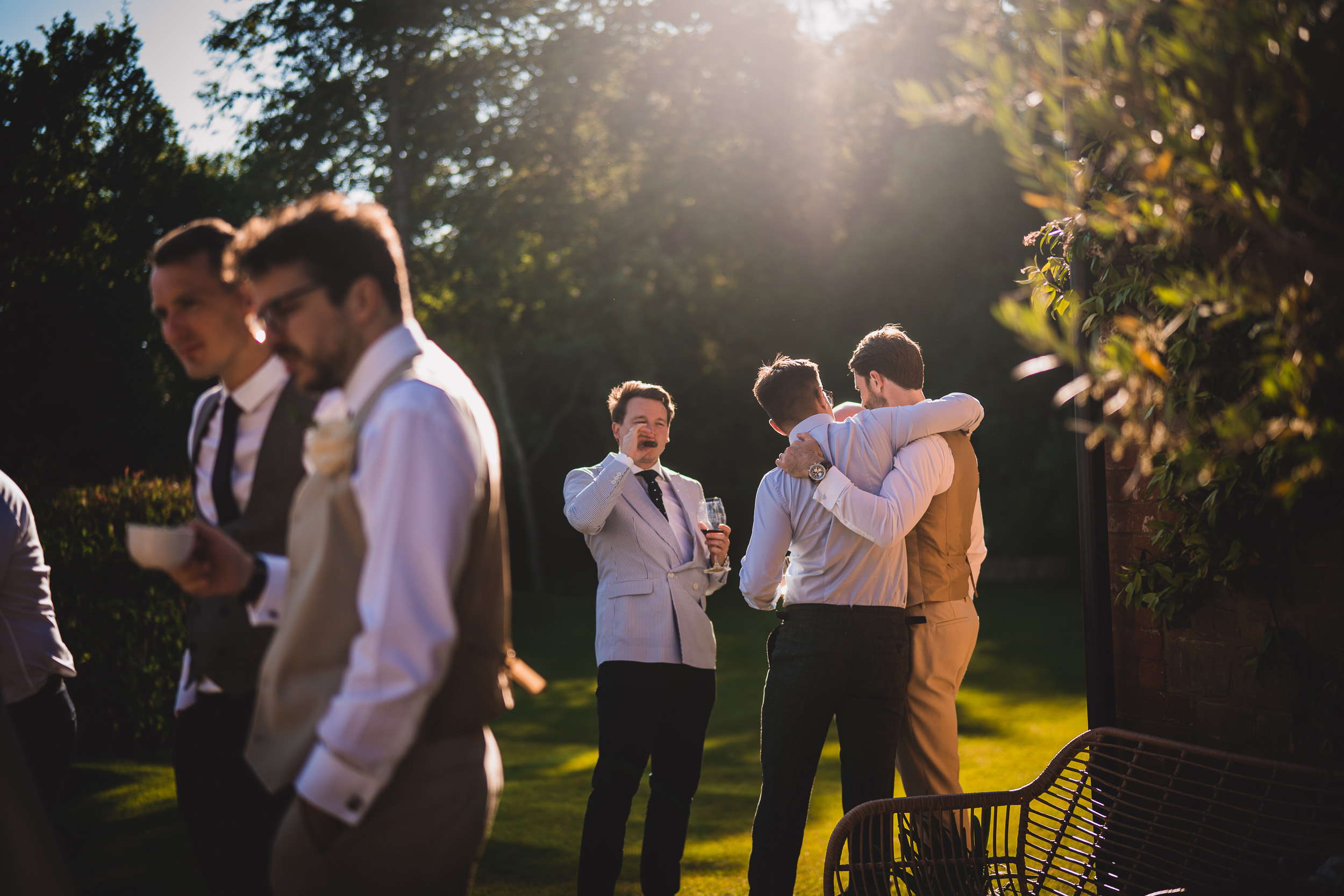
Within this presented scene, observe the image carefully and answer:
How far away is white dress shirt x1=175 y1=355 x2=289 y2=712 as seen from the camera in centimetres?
252

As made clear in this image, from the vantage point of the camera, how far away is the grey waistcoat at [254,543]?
241 centimetres

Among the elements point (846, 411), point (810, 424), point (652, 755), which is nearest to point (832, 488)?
point (810, 424)

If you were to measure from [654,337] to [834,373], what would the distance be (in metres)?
3.99

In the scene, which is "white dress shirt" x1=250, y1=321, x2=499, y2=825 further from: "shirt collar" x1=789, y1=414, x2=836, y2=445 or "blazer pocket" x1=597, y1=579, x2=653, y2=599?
"blazer pocket" x1=597, y1=579, x2=653, y2=599

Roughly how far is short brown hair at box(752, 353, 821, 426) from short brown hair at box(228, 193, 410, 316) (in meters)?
2.10

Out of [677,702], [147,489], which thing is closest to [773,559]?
[677,702]

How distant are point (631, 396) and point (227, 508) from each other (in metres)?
2.14

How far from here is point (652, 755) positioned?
416 centimetres

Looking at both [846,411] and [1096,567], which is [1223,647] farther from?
[846,411]

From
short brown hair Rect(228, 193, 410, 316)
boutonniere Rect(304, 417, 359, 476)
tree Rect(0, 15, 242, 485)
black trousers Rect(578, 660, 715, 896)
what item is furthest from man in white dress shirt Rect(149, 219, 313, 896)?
tree Rect(0, 15, 242, 485)

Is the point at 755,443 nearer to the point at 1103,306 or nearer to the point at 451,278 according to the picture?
the point at 451,278

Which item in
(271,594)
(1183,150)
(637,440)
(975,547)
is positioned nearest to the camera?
(1183,150)

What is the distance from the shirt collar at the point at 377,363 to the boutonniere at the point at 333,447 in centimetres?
7

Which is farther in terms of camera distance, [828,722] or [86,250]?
[86,250]
